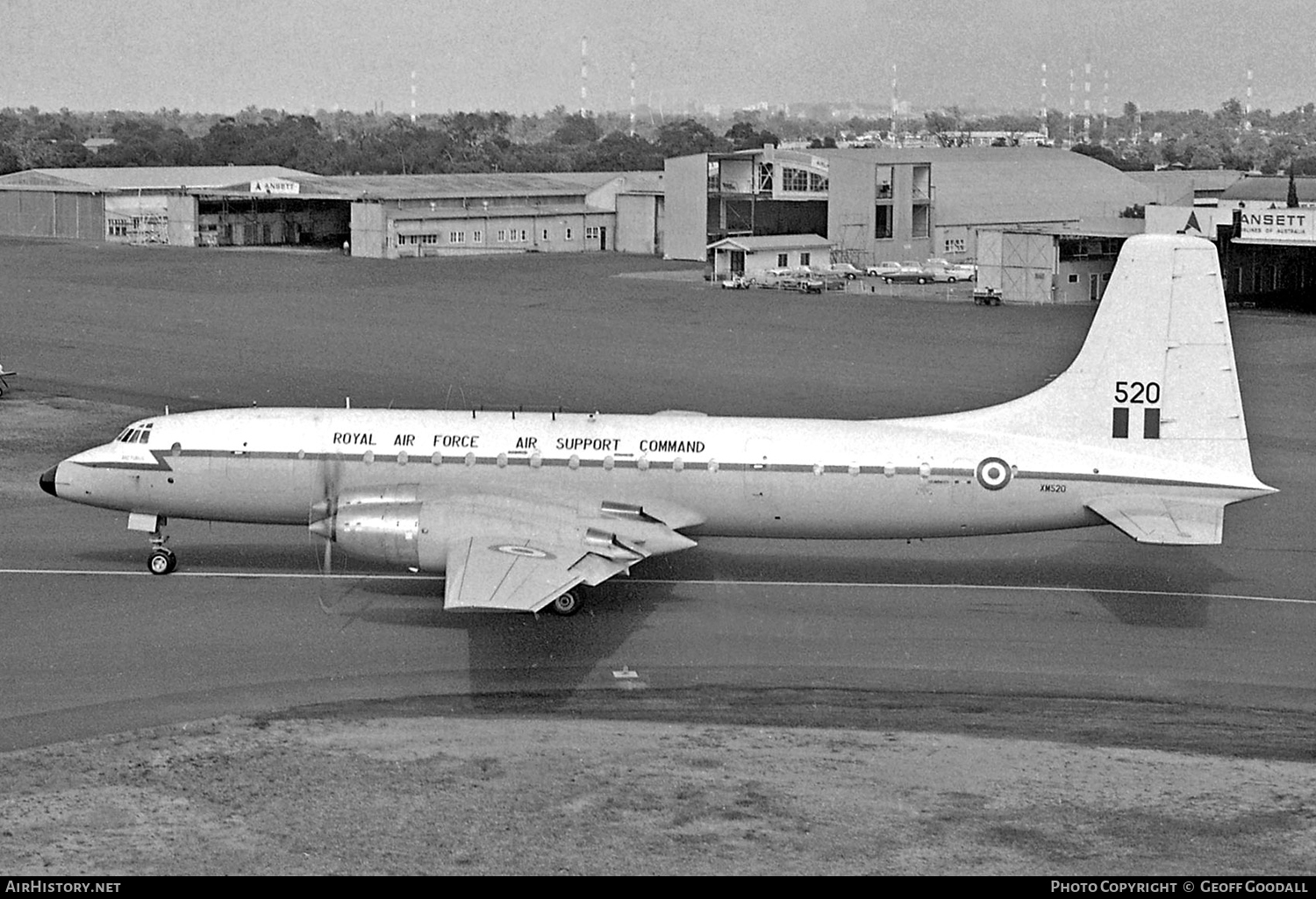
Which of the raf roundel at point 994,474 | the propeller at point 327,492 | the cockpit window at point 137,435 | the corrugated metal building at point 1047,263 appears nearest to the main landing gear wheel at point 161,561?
the cockpit window at point 137,435

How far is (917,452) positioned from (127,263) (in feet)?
300

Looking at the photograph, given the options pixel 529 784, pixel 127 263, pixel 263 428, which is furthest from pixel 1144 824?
pixel 127 263

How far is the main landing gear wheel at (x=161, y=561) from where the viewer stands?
3291 centimetres

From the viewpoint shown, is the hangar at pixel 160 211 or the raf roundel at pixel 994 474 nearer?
the raf roundel at pixel 994 474

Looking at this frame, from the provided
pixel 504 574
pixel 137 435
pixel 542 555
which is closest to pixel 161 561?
pixel 137 435

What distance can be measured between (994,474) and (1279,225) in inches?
2305

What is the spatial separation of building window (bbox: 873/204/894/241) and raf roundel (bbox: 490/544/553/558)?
81763mm

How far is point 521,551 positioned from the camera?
2845cm

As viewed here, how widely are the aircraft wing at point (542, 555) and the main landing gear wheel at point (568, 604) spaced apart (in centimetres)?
128

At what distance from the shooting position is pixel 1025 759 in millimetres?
23266

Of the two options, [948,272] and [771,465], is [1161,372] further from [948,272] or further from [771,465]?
[948,272]

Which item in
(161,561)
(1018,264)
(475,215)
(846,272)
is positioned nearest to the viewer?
(161,561)

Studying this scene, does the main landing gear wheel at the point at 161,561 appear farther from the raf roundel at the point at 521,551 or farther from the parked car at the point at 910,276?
the parked car at the point at 910,276

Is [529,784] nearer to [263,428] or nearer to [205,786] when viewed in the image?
[205,786]
